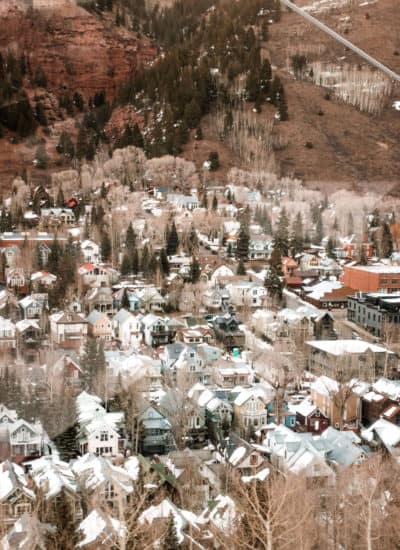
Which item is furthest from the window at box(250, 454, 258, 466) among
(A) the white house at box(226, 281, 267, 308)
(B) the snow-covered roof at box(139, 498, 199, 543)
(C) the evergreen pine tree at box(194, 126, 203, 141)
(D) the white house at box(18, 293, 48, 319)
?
(C) the evergreen pine tree at box(194, 126, 203, 141)

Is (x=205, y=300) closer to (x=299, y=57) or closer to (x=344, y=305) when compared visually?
(x=344, y=305)

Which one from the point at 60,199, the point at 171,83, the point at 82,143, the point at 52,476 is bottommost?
the point at 60,199

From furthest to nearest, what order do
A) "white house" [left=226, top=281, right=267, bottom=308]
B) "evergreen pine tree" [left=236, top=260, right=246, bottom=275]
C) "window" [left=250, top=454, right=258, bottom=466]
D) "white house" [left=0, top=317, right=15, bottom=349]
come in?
"evergreen pine tree" [left=236, top=260, right=246, bottom=275], "white house" [left=226, top=281, right=267, bottom=308], "white house" [left=0, top=317, right=15, bottom=349], "window" [left=250, top=454, right=258, bottom=466]

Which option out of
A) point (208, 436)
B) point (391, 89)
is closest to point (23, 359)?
point (208, 436)

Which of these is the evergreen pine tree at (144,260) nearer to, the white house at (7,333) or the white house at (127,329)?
the white house at (127,329)

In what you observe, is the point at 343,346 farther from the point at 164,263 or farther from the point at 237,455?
the point at 164,263

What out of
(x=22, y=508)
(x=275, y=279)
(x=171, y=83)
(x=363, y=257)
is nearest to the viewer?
(x=22, y=508)

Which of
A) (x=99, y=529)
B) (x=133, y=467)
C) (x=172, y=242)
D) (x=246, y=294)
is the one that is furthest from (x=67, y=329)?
(x=99, y=529)

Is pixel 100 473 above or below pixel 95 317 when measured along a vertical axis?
above

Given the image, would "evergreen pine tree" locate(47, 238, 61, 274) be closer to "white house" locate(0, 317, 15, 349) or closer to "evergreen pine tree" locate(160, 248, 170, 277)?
"evergreen pine tree" locate(160, 248, 170, 277)
